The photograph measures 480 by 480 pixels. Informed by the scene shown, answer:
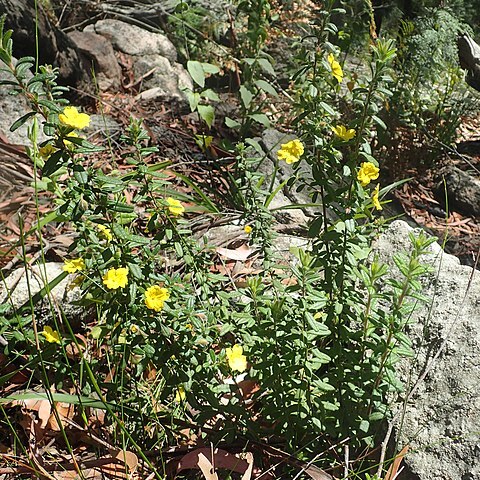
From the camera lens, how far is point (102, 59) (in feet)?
16.8

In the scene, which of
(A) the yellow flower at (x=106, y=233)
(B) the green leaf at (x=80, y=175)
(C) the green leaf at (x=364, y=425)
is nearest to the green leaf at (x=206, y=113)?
(A) the yellow flower at (x=106, y=233)

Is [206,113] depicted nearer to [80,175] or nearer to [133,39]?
[133,39]

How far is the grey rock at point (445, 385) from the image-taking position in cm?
200

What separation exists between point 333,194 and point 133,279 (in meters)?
0.71

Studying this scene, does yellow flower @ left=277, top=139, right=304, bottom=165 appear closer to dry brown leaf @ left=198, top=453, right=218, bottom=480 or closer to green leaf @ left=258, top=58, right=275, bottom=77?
dry brown leaf @ left=198, top=453, right=218, bottom=480

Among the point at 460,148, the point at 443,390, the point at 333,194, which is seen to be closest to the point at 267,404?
the point at 443,390

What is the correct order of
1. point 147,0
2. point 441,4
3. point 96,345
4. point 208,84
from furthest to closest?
point 147,0 < point 208,84 < point 441,4 < point 96,345

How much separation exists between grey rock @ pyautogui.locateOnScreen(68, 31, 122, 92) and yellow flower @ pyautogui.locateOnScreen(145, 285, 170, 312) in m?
3.38

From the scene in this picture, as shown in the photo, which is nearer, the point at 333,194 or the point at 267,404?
the point at 333,194

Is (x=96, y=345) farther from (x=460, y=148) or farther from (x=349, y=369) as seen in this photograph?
(x=460, y=148)

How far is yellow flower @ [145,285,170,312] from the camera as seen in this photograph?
189 cm

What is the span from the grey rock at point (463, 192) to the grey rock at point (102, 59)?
2.84 meters

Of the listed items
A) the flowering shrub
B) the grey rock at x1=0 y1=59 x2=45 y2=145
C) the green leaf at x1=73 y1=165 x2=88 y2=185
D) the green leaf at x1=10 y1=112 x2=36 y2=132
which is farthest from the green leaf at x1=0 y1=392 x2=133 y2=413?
the grey rock at x1=0 y1=59 x2=45 y2=145

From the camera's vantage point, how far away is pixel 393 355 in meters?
1.97
